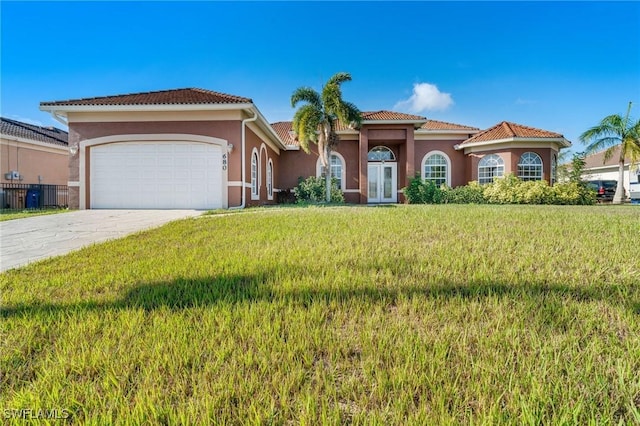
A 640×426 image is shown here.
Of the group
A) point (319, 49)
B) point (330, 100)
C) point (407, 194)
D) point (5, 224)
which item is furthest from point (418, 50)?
point (5, 224)

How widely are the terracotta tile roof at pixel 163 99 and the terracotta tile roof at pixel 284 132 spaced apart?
6608mm

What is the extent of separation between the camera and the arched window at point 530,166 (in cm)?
1773

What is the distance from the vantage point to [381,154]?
19.5 meters

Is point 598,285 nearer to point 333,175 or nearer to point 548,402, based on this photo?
point 548,402

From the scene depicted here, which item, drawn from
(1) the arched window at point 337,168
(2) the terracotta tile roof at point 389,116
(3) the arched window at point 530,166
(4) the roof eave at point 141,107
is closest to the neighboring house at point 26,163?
(4) the roof eave at point 141,107

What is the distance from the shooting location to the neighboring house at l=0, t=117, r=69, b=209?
1471 cm

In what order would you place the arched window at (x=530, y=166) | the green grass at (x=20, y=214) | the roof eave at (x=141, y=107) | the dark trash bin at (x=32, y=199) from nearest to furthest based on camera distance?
the green grass at (x=20, y=214) < the roof eave at (x=141, y=107) < the dark trash bin at (x=32, y=199) < the arched window at (x=530, y=166)

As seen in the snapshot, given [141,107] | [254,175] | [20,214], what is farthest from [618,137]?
[20,214]

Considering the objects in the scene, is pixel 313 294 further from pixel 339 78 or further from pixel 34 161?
pixel 34 161

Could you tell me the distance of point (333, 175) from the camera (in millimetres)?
18656

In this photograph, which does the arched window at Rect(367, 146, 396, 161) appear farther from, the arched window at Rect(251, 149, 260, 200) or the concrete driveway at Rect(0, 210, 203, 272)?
the concrete driveway at Rect(0, 210, 203, 272)

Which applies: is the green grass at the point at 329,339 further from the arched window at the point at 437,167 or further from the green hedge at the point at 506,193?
the arched window at the point at 437,167

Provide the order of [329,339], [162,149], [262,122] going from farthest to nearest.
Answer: [262,122], [162,149], [329,339]

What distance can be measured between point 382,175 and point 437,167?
374cm
